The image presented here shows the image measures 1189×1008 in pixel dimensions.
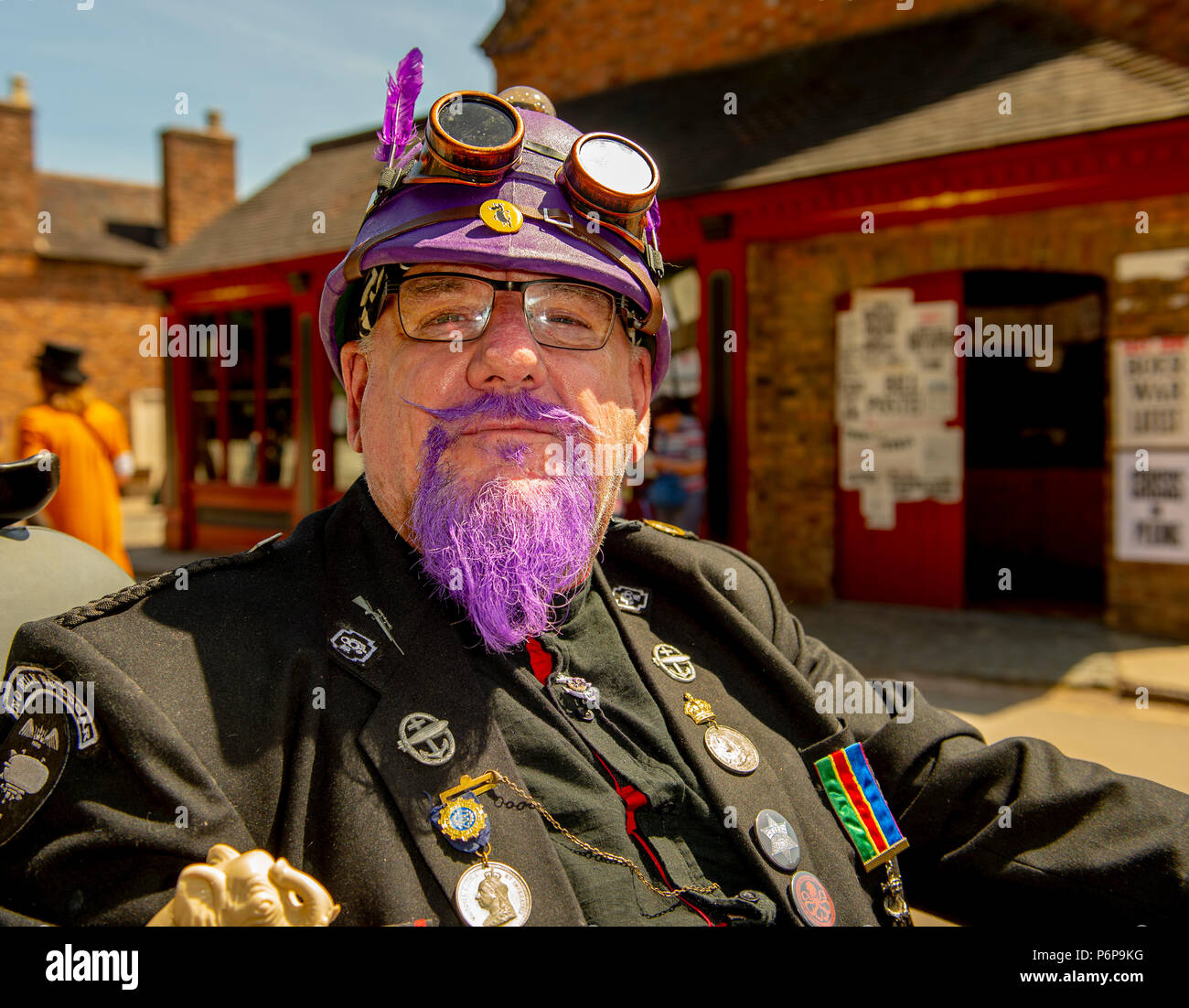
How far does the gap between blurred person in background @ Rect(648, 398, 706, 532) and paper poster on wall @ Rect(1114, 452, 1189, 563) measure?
11.0 feet

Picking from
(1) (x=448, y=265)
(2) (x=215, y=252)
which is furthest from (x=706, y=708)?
(2) (x=215, y=252)

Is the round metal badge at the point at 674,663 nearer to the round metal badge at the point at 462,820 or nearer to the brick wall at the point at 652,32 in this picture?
the round metal badge at the point at 462,820

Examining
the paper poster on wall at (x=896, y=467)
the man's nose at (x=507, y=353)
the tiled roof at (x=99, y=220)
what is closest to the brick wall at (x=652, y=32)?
the paper poster on wall at (x=896, y=467)

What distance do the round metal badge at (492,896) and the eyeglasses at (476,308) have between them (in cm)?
89

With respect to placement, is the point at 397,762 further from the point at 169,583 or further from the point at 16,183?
the point at 16,183

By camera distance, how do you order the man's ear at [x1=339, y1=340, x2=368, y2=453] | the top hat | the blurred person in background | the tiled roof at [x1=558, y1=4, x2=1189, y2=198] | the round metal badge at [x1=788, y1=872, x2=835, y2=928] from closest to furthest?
the round metal badge at [x1=788, y1=872, x2=835, y2=928] → the man's ear at [x1=339, y1=340, x2=368, y2=453] → the top hat → the tiled roof at [x1=558, y1=4, x2=1189, y2=198] → the blurred person in background

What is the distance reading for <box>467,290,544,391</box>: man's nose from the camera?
62.8 inches

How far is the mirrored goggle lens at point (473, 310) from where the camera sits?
165 centimetres

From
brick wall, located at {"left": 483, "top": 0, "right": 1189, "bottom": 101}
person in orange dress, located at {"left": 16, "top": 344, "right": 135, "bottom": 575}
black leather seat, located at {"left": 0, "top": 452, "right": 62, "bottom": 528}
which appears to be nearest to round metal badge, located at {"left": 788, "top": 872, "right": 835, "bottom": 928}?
black leather seat, located at {"left": 0, "top": 452, "right": 62, "bottom": 528}

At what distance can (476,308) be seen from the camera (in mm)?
1652

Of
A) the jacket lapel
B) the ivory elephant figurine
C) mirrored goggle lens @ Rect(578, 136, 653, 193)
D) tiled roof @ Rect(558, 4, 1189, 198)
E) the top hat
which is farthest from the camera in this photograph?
tiled roof @ Rect(558, 4, 1189, 198)

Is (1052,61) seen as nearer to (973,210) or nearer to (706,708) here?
(973,210)

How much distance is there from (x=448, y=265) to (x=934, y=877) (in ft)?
4.84

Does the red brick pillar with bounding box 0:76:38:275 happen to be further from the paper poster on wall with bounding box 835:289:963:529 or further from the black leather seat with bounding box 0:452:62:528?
the black leather seat with bounding box 0:452:62:528
